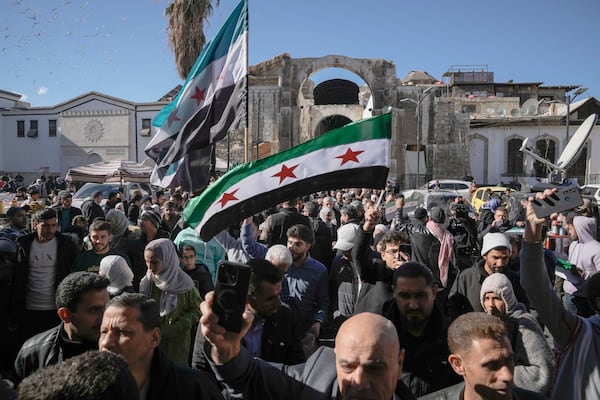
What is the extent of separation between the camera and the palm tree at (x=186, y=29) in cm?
1741

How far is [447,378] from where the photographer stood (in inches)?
113

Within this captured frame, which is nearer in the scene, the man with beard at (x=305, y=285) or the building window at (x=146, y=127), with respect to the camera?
the man with beard at (x=305, y=285)

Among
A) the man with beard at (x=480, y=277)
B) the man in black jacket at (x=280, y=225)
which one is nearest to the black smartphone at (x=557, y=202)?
the man with beard at (x=480, y=277)

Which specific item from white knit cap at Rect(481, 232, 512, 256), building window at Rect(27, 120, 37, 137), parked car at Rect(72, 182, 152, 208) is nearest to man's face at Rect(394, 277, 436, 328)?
white knit cap at Rect(481, 232, 512, 256)

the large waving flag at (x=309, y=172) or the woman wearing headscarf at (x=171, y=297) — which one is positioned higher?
the large waving flag at (x=309, y=172)

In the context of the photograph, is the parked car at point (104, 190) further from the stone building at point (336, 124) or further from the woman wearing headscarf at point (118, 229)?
the stone building at point (336, 124)

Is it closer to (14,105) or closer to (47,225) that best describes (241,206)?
(47,225)

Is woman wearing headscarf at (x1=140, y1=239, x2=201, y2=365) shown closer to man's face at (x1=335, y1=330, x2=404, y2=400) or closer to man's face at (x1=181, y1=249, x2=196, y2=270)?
man's face at (x1=181, y1=249, x2=196, y2=270)

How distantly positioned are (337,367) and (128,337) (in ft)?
3.62

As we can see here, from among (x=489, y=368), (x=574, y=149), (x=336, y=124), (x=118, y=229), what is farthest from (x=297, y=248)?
(x=336, y=124)

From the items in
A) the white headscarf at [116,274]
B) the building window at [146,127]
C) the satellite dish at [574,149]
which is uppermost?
the building window at [146,127]

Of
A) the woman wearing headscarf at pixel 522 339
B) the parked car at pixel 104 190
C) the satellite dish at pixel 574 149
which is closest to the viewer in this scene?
the woman wearing headscarf at pixel 522 339

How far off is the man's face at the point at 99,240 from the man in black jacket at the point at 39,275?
0.92ft

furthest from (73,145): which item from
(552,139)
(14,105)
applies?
(552,139)
